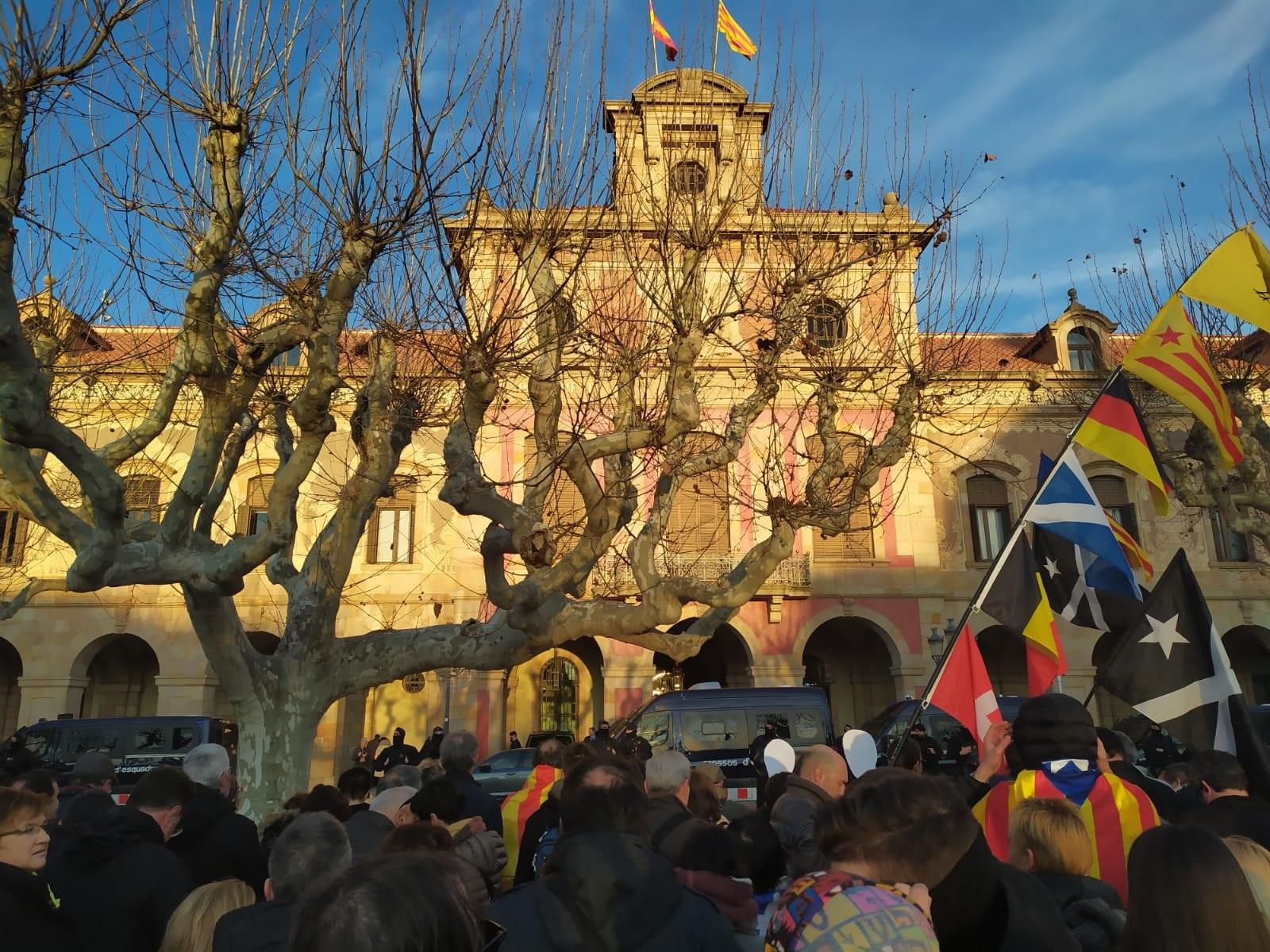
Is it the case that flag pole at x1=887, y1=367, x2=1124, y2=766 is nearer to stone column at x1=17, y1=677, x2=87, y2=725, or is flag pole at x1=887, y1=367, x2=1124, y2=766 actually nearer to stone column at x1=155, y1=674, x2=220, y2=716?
stone column at x1=155, y1=674, x2=220, y2=716

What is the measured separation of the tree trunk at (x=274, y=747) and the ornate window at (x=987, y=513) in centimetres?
1879

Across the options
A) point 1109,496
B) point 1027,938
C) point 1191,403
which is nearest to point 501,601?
point 1191,403

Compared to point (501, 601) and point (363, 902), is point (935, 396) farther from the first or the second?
point (363, 902)

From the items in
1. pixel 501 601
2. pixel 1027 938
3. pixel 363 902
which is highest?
pixel 501 601

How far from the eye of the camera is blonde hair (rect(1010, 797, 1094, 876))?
9.57 feet

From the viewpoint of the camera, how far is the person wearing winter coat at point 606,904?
2588 millimetres

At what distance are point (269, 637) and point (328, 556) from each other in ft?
52.4

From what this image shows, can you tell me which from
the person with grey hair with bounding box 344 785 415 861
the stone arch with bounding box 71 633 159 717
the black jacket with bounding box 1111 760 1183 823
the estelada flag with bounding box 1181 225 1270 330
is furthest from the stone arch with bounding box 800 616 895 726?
the person with grey hair with bounding box 344 785 415 861

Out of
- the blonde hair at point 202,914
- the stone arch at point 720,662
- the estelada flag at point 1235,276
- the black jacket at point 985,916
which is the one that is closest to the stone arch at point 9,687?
the stone arch at point 720,662

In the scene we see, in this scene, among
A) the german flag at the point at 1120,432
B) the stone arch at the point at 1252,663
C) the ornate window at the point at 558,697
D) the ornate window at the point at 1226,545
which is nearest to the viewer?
the german flag at the point at 1120,432

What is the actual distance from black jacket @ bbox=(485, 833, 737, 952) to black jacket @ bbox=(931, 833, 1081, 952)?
66 cm

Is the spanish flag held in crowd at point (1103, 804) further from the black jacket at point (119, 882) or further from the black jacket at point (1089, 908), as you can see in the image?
the black jacket at point (119, 882)

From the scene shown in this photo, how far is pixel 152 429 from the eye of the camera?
8.37m

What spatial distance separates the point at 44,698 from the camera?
2166 cm
